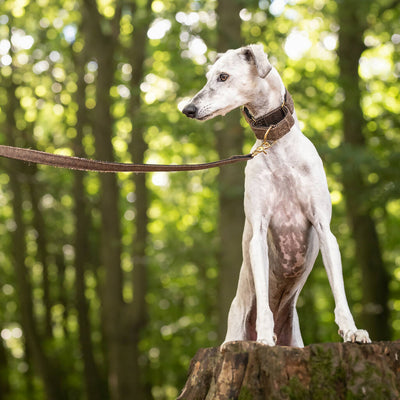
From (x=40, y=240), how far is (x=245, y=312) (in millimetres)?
15669

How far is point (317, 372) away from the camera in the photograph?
411 cm

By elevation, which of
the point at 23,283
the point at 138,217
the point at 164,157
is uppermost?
the point at 164,157

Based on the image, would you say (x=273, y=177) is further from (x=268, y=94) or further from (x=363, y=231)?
(x=363, y=231)

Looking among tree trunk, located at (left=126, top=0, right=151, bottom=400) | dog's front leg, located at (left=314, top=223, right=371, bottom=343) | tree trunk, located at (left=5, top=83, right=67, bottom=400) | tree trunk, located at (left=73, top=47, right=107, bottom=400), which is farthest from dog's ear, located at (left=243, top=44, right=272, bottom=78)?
tree trunk, located at (left=5, top=83, right=67, bottom=400)

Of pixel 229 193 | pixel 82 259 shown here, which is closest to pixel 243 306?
pixel 229 193

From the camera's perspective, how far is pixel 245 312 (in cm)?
505

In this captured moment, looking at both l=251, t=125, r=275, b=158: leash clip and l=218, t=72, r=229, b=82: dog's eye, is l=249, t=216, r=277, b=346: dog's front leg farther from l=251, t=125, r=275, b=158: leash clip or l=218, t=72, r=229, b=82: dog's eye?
l=218, t=72, r=229, b=82: dog's eye

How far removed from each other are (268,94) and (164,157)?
15879 mm

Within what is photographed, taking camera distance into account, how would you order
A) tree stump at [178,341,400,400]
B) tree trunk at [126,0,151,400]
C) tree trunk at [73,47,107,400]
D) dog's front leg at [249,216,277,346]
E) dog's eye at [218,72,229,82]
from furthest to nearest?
tree trunk at [73,47,107,400] → tree trunk at [126,0,151,400] → dog's eye at [218,72,229,82] → dog's front leg at [249,216,277,346] → tree stump at [178,341,400,400]

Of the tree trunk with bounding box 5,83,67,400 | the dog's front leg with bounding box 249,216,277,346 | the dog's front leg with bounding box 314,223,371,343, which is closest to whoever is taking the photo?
the dog's front leg with bounding box 314,223,371,343

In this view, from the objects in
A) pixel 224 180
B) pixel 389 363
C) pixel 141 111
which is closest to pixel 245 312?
pixel 389 363

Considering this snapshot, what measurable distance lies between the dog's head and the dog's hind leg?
0.98 meters

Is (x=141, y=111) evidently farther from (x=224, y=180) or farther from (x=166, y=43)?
→ (x=224, y=180)

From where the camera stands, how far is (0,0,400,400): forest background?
37.9 ft
